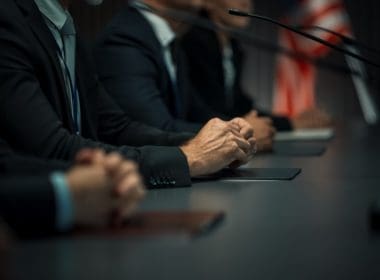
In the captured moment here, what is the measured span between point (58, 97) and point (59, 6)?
8.6 inches

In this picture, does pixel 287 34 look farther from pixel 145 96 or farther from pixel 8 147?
pixel 8 147

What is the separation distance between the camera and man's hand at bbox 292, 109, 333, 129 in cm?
372

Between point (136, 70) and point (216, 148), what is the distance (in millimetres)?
781

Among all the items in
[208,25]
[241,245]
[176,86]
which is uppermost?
[241,245]

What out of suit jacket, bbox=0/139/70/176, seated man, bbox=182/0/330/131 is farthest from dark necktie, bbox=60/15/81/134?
seated man, bbox=182/0/330/131

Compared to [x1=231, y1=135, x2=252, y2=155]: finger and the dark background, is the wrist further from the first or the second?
the dark background

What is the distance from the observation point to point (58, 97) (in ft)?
6.25

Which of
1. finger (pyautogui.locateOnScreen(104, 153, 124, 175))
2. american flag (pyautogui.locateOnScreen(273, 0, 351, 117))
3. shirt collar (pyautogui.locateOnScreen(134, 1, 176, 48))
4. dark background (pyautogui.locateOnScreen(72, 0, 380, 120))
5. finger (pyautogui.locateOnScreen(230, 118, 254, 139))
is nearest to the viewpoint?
finger (pyautogui.locateOnScreen(104, 153, 124, 175))

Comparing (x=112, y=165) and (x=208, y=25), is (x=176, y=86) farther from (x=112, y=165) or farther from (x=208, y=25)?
(x=112, y=165)

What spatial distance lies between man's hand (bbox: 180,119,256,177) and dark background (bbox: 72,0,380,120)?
336cm

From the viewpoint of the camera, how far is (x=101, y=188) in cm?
112

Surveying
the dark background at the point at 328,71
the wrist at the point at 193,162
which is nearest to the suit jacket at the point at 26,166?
the wrist at the point at 193,162

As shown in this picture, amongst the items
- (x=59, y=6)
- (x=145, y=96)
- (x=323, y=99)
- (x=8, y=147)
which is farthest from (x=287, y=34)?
Result: (x=8, y=147)

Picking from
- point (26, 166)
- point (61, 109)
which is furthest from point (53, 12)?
point (26, 166)
